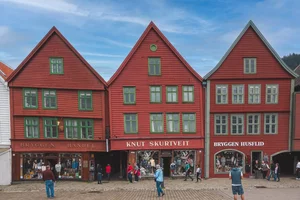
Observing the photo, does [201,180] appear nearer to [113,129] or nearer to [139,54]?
[113,129]

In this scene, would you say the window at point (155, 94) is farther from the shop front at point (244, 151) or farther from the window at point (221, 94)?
the shop front at point (244, 151)

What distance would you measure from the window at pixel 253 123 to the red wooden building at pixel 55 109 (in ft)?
42.8

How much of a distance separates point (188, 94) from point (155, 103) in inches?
121

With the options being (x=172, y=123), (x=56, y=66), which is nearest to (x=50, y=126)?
(x=56, y=66)

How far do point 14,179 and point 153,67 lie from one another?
15.6m

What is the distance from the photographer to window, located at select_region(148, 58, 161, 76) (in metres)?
22.6

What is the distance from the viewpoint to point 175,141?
22469 mm

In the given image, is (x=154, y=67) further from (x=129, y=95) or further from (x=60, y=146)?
(x=60, y=146)

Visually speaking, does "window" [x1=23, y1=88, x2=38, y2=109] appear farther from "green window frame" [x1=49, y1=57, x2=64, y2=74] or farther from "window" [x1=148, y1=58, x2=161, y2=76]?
"window" [x1=148, y1=58, x2=161, y2=76]

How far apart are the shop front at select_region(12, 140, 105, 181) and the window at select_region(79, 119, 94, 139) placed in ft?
1.80

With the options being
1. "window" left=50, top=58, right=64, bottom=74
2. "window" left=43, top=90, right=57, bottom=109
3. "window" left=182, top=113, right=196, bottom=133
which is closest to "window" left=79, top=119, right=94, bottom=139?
"window" left=43, top=90, right=57, bottom=109

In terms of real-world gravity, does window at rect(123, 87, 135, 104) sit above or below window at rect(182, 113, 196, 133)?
above

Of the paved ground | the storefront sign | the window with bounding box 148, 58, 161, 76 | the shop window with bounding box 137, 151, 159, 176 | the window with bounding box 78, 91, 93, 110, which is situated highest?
the window with bounding box 148, 58, 161, 76

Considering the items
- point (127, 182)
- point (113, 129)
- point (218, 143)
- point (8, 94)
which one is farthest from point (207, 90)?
point (8, 94)
